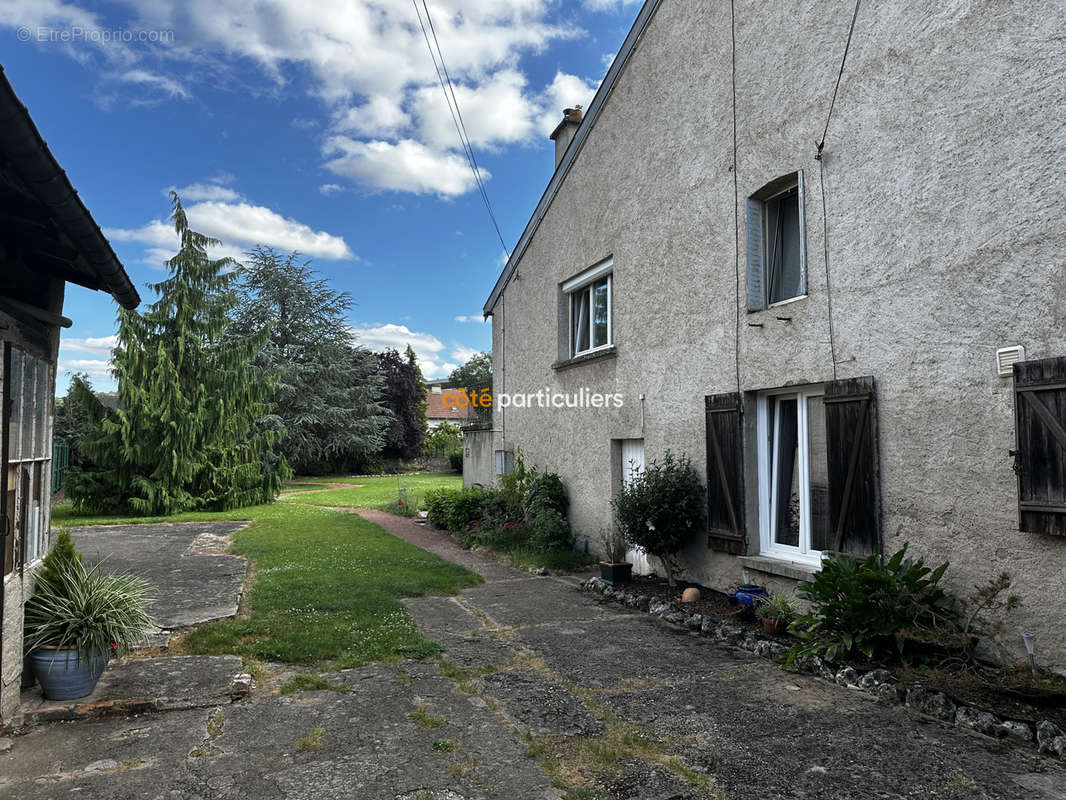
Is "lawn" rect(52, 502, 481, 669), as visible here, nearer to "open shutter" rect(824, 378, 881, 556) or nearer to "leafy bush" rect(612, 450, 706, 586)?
"leafy bush" rect(612, 450, 706, 586)

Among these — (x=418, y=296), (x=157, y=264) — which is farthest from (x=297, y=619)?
(x=418, y=296)

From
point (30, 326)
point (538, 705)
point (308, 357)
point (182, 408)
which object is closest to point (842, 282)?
point (538, 705)

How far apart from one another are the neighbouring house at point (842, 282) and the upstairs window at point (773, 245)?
0.09 ft

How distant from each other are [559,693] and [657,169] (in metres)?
6.81

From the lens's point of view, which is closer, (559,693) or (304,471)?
(559,693)

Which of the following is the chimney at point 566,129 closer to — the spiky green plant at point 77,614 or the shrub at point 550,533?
the shrub at point 550,533

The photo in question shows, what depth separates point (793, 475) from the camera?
21.9 feet

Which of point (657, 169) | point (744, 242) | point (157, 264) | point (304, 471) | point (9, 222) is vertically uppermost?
point (157, 264)

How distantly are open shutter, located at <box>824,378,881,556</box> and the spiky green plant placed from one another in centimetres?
579

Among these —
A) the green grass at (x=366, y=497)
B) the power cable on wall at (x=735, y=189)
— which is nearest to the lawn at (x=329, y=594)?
the power cable on wall at (x=735, y=189)

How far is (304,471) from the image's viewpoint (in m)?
35.8

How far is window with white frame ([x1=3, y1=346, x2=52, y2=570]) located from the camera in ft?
13.3

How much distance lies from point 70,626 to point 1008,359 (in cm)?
672

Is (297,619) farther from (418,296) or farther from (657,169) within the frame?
(418,296)
